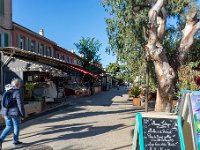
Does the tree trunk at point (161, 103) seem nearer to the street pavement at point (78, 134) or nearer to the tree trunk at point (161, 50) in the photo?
the tree trunk at point (161, 50)

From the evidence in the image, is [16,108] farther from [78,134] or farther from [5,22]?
[5,22]

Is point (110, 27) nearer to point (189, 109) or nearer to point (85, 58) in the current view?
point (189, 109)

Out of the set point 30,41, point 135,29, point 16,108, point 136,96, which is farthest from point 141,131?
point 30,41

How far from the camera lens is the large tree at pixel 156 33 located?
10.9m

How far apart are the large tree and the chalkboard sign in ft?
15.4

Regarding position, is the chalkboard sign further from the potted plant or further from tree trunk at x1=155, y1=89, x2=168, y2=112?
the potted plant

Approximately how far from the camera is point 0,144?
8148mm

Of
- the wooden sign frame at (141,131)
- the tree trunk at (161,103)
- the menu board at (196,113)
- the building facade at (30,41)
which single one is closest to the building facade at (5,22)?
the building facade at (30,41)

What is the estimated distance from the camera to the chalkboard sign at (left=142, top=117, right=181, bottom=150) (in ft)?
19.9

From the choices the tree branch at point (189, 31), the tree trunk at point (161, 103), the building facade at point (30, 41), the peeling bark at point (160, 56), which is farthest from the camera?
the building facade at point (30, 41)

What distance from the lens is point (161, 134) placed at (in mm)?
6148

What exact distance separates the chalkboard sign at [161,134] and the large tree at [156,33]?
4.68 m

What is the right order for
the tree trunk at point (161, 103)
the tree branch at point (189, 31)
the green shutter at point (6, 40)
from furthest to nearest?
the green shutter at point (6, 40) < the tree branch at point (189, 31) < the tree trunk at point (161, 103)

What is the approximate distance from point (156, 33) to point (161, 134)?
17.1 ft
